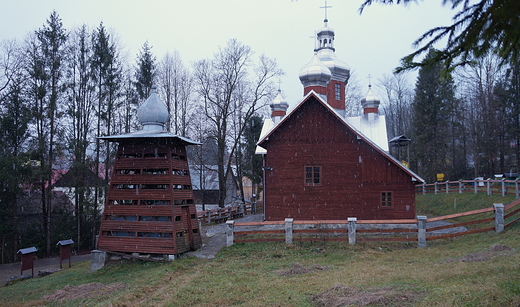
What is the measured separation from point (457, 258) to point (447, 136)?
30.6m

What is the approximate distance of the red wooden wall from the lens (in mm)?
19359

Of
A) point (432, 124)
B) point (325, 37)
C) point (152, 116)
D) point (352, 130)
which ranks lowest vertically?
point (352, 130)

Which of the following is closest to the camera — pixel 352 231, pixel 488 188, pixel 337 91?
pixel 352 231

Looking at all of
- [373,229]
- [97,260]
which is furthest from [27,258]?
[373,229]

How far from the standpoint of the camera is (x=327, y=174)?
1967cm

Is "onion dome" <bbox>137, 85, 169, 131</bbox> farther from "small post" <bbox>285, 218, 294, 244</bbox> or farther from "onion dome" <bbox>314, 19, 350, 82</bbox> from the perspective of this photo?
"onion dome" <bbox>314, 19, 350, 82</bbox>

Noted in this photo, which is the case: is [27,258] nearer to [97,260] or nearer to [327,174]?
[97,260]

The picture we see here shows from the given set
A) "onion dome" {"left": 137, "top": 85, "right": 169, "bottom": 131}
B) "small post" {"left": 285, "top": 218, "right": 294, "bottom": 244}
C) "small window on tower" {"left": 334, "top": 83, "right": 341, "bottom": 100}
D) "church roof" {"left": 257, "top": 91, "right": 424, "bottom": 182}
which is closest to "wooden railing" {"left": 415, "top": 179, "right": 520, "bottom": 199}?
"church roof" {"left": 257, "top": 91, "right": 424, "bottom": 182}

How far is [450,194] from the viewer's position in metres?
27.3

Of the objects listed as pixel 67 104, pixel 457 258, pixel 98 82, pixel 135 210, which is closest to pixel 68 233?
pixel 67 104

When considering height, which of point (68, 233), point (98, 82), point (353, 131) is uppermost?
point (98, 82)

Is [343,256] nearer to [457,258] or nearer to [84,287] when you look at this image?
[457,258]

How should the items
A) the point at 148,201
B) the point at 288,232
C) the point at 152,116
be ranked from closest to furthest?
the point at 288,232 < the point at 148,201 < the point at 152,116

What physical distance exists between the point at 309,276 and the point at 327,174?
32.9 feet
